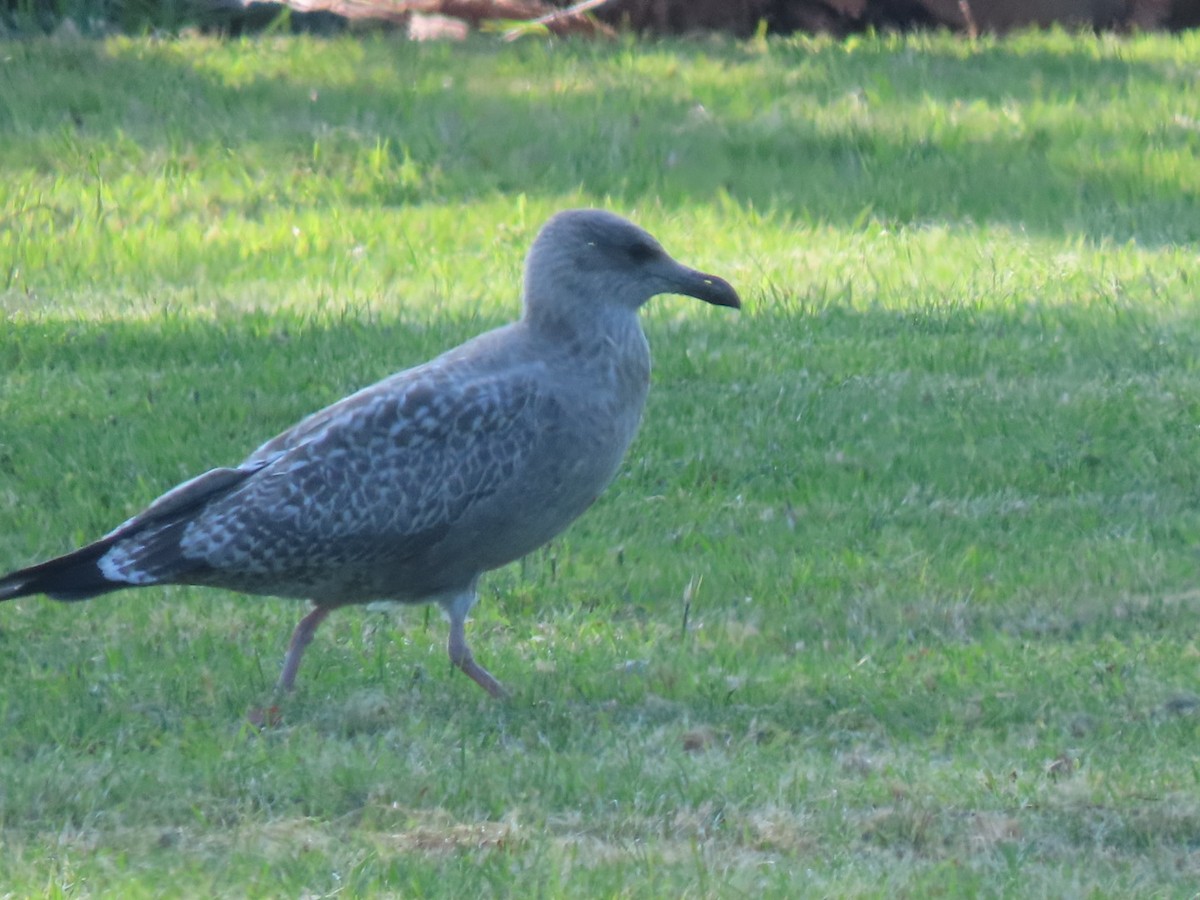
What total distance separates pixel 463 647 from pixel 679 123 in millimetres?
8290

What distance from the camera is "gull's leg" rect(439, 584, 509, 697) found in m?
5.59

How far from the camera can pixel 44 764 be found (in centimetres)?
502

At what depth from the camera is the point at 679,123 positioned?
43.9ft

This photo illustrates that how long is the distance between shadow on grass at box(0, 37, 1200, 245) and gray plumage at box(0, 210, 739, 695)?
21.0 feet

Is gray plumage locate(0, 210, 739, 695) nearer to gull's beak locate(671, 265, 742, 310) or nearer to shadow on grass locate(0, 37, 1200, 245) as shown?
gull's beak locate(671, 265, 742, 310)

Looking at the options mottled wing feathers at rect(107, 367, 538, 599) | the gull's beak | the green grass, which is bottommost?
the green grass

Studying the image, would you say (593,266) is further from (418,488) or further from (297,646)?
(297,646)

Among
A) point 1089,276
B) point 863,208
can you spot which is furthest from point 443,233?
point 1089,276

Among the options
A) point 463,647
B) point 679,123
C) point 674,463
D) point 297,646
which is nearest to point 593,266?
point 463,647

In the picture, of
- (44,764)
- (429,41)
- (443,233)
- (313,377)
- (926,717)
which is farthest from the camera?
(429,41)

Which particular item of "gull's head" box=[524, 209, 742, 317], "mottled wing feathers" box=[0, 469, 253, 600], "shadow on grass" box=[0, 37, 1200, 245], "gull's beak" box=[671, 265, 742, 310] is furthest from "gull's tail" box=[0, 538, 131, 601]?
"shadow on grass" box=[0, 37, 1200, 245]

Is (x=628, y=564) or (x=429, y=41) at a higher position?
(x=429, y=41)

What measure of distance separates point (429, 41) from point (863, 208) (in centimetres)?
479

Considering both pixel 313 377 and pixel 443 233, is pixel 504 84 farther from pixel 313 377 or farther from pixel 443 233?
pixel 313 377
